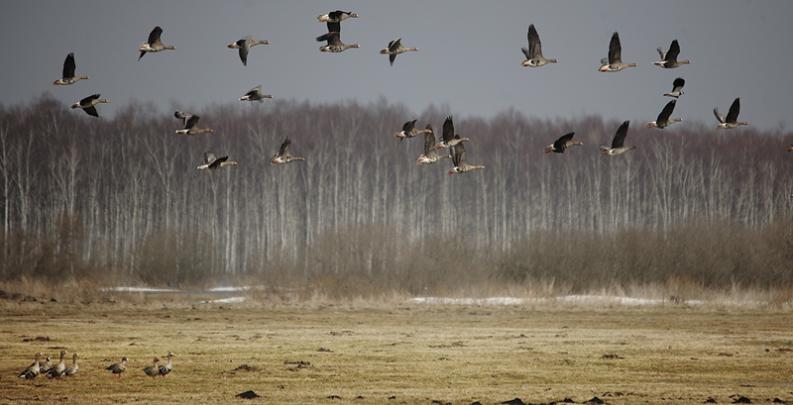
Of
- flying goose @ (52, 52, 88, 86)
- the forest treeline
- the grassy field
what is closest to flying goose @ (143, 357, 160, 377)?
the grassy field

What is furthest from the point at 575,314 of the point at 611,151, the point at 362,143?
the point at 362,143

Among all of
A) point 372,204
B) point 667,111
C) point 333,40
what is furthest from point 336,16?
point 372,204

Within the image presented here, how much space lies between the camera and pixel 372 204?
7488cm

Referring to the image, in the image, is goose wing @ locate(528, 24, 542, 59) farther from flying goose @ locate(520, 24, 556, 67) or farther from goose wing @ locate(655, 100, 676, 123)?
goose wing @ locate(655, 100, 676, 123)

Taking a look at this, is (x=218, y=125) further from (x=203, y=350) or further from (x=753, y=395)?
(x=753, y=395)

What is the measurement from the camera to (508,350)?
25.0m

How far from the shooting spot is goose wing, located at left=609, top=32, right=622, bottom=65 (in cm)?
2277

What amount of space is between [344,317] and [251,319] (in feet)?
9.85

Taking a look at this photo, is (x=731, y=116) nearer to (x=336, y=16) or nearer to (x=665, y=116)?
(x=665, y=116)

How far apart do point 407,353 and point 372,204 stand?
50902 mm

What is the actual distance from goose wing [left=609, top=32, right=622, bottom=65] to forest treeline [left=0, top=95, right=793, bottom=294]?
21.2 meters

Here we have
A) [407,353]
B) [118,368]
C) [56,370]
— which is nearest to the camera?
[56,370]

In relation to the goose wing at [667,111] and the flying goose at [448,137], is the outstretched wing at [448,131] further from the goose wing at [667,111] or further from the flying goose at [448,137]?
the goose wing at [667,111]

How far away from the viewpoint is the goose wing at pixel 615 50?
2277 centimetres
